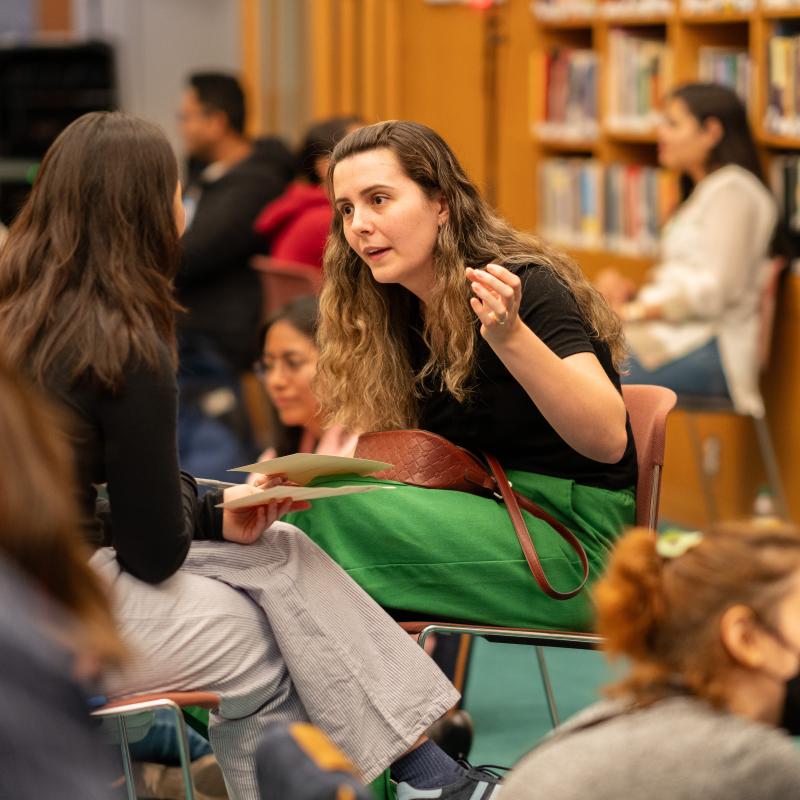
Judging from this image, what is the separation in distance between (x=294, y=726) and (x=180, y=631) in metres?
0.71

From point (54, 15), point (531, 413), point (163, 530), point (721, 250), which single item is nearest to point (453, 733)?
point (531, 413)

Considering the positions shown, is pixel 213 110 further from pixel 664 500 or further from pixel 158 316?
pixel 158 316

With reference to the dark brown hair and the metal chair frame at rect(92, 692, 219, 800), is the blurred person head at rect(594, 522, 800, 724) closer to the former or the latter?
the metal chair frame at rect(92, 692, 219, 800)

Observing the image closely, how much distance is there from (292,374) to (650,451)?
1.05m

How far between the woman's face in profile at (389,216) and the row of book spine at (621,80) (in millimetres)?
2547

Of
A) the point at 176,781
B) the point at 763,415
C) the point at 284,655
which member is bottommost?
the point at 176,781

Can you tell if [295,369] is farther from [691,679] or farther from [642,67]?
[642,67]

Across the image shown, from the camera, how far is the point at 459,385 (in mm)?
2322

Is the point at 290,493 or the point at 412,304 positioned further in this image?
the point at 412,304

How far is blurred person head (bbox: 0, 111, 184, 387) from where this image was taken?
6.45 ft

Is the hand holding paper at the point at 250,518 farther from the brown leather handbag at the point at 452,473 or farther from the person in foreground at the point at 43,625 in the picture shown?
the person in foreground at the point at 43,625

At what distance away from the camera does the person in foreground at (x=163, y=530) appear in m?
1.94

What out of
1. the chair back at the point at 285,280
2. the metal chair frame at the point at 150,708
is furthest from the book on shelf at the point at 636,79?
the metal chair frame at the point at 150,708

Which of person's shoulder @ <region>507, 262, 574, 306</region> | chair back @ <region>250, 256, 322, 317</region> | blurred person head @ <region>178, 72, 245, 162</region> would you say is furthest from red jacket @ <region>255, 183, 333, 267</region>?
person's shoulder @ <region>507, 262, 574, 306</region>
